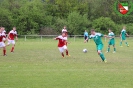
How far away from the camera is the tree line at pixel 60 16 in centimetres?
6381

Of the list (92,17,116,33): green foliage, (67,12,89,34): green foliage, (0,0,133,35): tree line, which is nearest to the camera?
(0,0,133,35): tree line

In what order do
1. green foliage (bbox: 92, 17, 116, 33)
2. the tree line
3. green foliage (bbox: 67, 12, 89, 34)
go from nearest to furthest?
1. the tree line
2. green foliage (bbox: 67, 12, 89, 34)
3. green foliage (bbox: 92, 17, 116, 33)

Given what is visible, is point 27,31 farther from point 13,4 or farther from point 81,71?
point 81,71

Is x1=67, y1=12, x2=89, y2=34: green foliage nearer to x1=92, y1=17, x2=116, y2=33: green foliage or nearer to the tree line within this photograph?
the tree line

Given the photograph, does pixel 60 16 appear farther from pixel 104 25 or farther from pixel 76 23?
pixel 104 25

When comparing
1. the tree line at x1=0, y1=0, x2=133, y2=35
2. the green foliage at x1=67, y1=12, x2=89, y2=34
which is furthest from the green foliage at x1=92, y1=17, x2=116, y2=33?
the green foliage at x1=67, y1=12, x2=89, y2=34

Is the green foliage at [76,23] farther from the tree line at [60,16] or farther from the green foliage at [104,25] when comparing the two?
the green foliage at [104,25]

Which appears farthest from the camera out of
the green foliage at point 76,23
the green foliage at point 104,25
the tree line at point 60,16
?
the green foliage at point 104,25

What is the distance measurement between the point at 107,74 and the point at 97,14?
203ft

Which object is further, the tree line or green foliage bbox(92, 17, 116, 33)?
green foliage bbox(92, 17, 116, 33)

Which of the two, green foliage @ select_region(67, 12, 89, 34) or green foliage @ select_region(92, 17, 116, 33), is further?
green foliage @ select_region(92, 17, 116, 33)

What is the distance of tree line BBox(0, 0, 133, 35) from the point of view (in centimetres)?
6381

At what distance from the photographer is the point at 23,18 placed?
6450 centimetres

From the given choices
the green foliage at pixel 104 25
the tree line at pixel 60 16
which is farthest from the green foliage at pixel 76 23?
the green foliage at pixel 104 25
